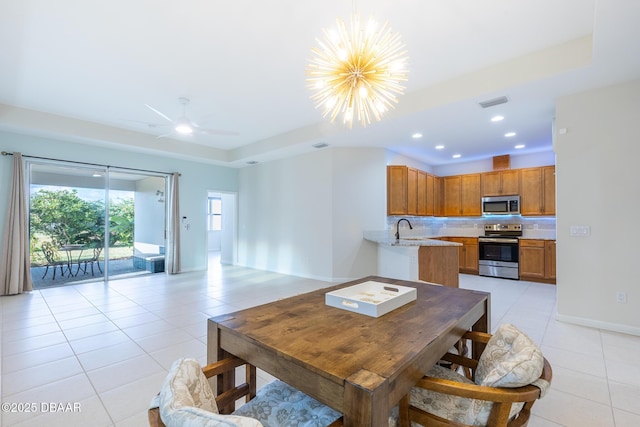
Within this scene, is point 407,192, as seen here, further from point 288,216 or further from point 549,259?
point 549,259

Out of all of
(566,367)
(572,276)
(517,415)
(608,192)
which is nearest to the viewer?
(517,415)

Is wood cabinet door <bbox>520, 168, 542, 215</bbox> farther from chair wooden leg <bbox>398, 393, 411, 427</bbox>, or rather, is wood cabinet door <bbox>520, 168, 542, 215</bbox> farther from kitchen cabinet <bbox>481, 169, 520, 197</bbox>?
chair wooden leg <bbox>398, 393, 411, 427</bbox>

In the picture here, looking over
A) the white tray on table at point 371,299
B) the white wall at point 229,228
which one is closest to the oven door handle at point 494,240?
the white tray on table at point 371,299

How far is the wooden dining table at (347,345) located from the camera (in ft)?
3.05

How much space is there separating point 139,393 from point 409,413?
1.97 m

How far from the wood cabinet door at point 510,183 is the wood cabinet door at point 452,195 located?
0.95 meters

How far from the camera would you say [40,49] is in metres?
2.96

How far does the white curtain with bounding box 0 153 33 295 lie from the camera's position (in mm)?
4660

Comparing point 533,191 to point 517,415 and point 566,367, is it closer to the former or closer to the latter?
point 566,367

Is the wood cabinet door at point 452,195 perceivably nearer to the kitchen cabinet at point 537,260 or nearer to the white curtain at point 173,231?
the kitchen cabinet at point 537,260

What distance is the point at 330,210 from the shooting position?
574cm

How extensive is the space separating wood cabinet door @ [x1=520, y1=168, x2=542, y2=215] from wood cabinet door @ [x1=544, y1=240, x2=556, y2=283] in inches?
26.2

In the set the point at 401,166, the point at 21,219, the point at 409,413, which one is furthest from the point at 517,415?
the point at 21,219

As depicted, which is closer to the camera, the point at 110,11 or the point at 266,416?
the point at 266,416
